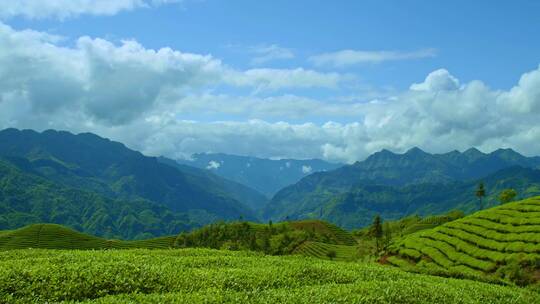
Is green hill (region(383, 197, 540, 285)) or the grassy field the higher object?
the grassy field

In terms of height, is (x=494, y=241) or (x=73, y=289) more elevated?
(x=73, y=289)

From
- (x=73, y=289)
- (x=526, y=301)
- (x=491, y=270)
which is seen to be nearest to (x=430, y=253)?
(x=491, y=270)

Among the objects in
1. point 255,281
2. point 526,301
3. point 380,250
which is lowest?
point 380,250

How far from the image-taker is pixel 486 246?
108m

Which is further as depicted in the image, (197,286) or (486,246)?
(486,246)

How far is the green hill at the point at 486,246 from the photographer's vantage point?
9131cm

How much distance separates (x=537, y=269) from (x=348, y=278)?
225 feet

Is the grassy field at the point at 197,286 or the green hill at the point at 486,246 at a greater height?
the grassy field at the point at 197,286

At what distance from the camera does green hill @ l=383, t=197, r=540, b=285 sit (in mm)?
91312

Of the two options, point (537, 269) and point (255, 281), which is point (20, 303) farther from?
point (537, 269)

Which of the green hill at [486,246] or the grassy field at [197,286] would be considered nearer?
the grassy field at [197,286]

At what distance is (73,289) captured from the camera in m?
27.1

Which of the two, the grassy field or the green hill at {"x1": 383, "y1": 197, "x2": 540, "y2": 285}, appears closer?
the grassy field

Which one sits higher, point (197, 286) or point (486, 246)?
point (197, 286)
